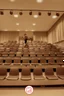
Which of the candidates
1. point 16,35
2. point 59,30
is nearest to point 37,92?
point 59,30

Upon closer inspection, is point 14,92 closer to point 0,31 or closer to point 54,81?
point 54,81

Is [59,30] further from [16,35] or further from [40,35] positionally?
[16,35]

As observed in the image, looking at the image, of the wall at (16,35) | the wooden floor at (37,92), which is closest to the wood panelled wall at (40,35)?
the wall at (16,35)

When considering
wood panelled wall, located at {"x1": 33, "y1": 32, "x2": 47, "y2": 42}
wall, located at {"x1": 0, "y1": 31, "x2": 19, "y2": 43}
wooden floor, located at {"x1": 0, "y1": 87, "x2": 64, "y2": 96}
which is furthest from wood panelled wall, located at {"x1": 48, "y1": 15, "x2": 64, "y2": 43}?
wall, located at {"x1": 0, "y1": 31, "x2": 19, "y2": 43}

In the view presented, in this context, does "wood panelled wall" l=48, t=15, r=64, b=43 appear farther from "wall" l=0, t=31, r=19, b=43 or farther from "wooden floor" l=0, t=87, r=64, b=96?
"wall" l=0, t=31, r=19, b=43

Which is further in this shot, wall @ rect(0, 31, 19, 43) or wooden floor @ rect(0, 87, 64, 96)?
wall @ rect(0, 31, 19, 43)

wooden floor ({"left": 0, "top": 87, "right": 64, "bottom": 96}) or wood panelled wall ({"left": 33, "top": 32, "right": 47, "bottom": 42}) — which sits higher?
wood panelled wall ({"left": 33, "top": 32, "right": 47, "bottom": 42})

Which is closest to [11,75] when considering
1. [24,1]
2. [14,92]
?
[14,92]

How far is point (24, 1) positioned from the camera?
6426mm

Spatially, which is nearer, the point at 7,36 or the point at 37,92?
the point at 37,92

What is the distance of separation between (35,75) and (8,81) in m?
0.92

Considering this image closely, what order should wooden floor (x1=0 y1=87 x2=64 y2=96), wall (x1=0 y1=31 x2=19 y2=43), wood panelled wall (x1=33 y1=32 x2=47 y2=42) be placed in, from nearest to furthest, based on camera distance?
wooden floor (x1=0 y1=87 x2=64 y2=96), wall (x1=0 y1=31 x2=19 y2=43), wood panelled wall (x1=33 y1=32 x2=47 y2=42)

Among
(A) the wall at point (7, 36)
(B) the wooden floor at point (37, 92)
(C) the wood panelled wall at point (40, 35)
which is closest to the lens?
(B) the wooden floor at point (37, 92)

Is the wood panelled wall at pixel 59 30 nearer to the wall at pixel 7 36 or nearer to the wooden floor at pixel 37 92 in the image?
the wooden floor at pixel 37 92
